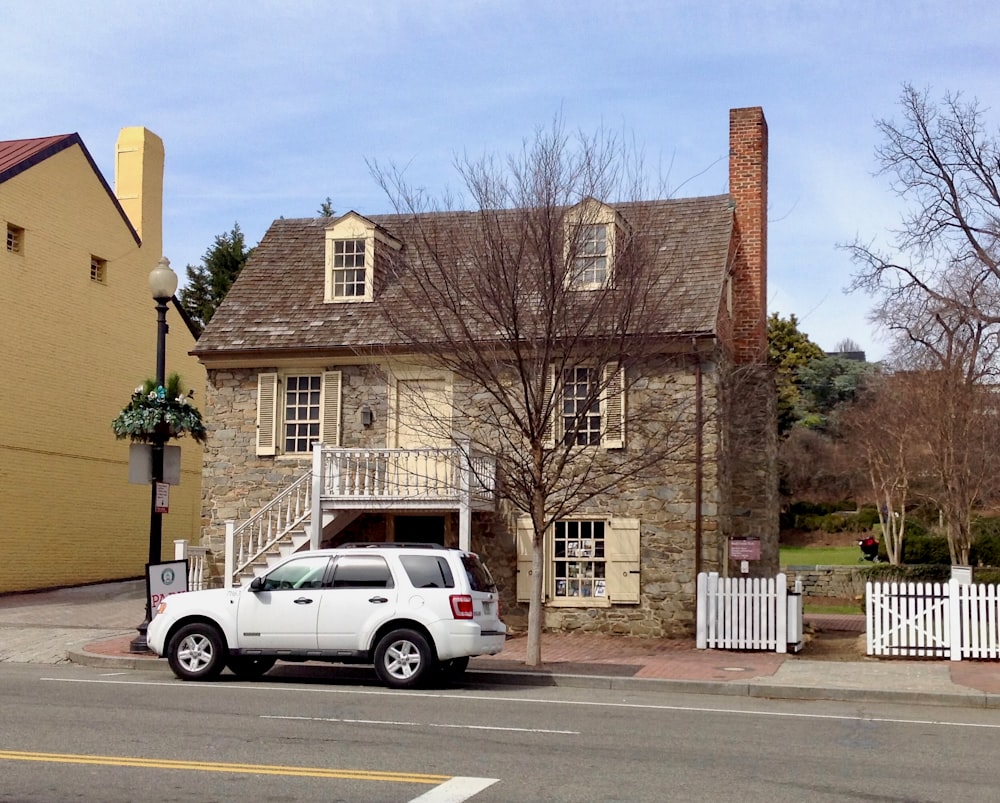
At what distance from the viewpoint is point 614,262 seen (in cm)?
1647

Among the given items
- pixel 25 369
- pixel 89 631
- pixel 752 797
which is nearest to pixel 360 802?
pixel 752 797

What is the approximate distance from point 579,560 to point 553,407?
518 centimetres

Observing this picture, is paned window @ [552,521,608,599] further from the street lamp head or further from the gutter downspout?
the street lamp head

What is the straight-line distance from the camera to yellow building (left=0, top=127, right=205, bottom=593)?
26734mm

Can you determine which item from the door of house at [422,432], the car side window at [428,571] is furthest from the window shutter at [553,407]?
the car side window at [428,571]

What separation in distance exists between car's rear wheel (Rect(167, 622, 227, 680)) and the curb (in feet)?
4.11

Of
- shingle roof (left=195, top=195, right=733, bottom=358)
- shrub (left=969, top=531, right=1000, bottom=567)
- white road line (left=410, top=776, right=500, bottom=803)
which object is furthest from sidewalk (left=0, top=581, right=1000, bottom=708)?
shrub (left=969, top=531, right=1000, bottom=567)

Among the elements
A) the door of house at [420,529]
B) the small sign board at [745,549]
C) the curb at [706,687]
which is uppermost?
the door of house at [420,529]

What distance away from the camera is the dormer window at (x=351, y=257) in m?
22.6

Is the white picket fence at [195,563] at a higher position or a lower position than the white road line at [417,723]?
higher

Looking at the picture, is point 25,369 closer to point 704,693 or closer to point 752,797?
point 704,693

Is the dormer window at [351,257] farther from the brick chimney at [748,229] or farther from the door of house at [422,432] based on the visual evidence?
the brick chimney at [748,229]

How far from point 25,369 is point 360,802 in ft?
72.5

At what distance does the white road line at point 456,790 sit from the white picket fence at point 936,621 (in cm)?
1082
